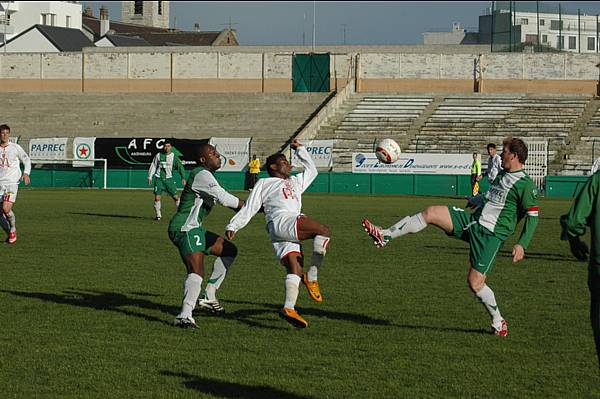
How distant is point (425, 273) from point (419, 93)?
150ft

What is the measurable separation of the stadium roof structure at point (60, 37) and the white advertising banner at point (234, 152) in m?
42.5

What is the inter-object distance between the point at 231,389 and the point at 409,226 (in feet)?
11.2

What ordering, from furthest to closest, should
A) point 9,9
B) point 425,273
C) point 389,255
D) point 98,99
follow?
point 9,9 → point 98,99 → point 389,255 → point 425,273

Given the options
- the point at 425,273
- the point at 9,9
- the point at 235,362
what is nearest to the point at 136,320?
the point at 235,362

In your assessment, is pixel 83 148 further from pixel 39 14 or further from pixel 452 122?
pixel 39 14

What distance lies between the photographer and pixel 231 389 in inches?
326

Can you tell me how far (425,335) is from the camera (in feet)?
35.2

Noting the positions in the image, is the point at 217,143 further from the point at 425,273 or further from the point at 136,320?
the point at 136,320

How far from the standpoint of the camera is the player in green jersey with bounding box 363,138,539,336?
1068 centimetres

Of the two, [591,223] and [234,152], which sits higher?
[234,152]

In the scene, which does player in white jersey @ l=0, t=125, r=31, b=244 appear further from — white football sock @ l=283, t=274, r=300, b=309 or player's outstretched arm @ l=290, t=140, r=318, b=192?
white football sock @ l=283, t=274, r=300, b=309

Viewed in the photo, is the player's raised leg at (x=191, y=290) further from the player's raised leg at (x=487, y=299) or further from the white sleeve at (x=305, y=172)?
the player's raised leg at (x=487, y=299)

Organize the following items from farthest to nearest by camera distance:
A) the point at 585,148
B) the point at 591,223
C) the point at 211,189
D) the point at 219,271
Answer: the point at 585,148 → the point at 219,271 → the point at 211,189 → the point at 591,223

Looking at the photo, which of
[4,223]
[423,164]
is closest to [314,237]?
[4,223]
